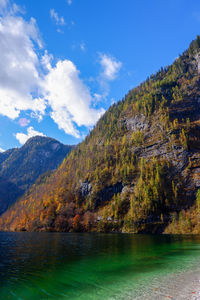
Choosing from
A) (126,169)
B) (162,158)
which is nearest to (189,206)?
(162,158)

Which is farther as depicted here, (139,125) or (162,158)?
(139,125)

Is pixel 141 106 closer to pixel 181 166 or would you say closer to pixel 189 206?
pixel 181 166

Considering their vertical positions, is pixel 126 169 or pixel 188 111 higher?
pixel 188 111

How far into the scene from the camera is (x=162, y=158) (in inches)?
5482

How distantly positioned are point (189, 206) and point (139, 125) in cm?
9696

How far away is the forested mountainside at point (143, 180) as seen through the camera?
111m

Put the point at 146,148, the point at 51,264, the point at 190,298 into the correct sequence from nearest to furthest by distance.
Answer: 1. the point at 190,298
2. the point at 51,264
3. the point at 146,148

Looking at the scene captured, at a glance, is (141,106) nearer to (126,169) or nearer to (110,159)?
(110,159)

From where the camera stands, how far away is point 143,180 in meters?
129

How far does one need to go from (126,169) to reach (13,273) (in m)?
128

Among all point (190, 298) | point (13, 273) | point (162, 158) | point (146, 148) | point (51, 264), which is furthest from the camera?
point (146, 148)

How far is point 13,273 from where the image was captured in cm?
2212

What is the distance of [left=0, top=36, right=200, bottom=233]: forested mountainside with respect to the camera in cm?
11119

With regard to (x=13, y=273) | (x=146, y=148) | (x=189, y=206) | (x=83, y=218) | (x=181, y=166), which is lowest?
(x=13, y=273)
